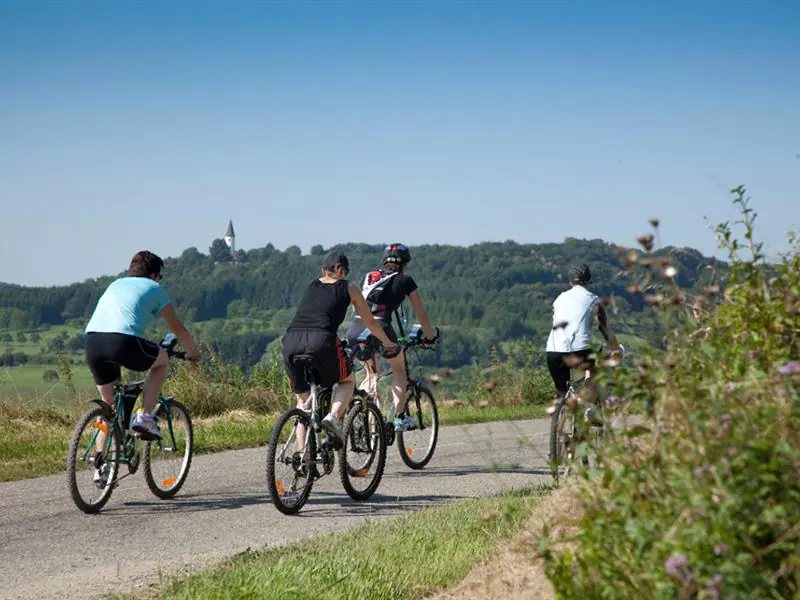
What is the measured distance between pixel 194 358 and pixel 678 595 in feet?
23.5

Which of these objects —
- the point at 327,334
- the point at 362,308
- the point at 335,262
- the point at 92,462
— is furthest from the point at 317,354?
the point at 92,462

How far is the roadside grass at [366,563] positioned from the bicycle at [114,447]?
2409mm

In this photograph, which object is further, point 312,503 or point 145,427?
point 312,503

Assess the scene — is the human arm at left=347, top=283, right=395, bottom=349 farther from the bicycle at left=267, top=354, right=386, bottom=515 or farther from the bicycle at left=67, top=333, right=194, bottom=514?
the bicycle at left=67, top=333, right=194, bottom=514

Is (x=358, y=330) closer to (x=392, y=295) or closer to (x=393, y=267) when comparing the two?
(x=392, y=295)

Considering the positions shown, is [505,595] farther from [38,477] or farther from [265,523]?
[38,477]

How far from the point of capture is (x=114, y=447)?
31.5ft

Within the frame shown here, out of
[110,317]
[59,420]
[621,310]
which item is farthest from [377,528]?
[59,420]

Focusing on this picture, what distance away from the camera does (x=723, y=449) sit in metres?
3.58

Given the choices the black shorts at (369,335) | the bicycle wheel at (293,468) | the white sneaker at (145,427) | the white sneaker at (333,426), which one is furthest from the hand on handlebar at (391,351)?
the white sneaker at (145,427)

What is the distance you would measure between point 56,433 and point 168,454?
4.99 meters

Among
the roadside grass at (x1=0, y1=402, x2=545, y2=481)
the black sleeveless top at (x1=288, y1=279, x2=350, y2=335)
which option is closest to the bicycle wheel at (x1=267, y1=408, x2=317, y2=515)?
the black sleeveless top at (x1=288, y1=279, x2=350, y2=335)

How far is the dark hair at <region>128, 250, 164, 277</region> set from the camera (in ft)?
32.2

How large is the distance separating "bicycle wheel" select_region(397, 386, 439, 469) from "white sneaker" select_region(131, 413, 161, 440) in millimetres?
3114
